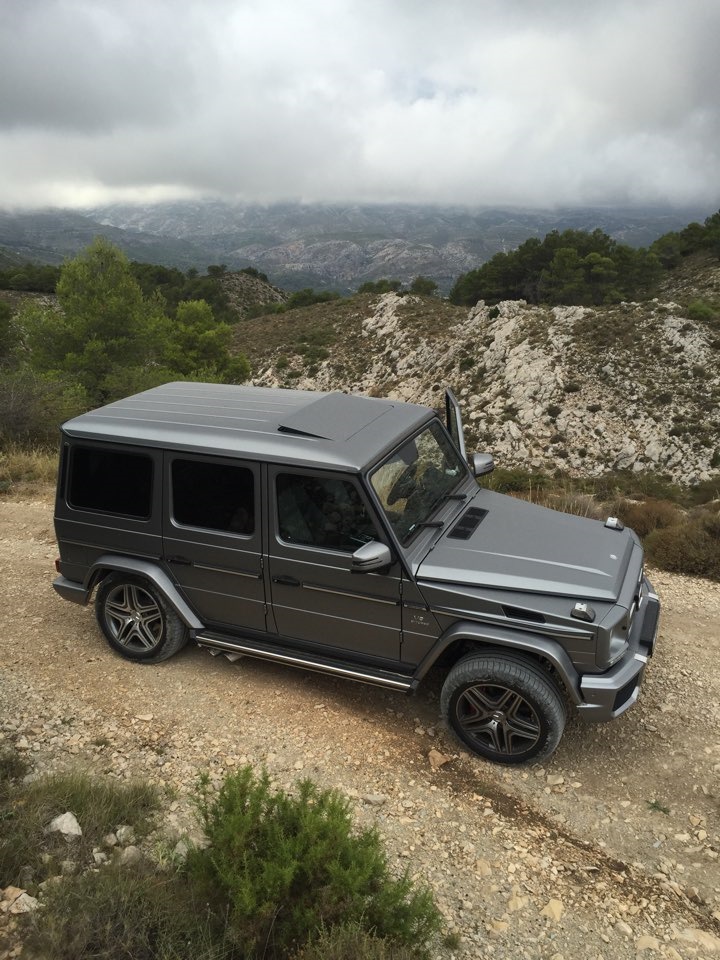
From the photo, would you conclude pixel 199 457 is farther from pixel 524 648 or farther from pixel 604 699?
pixel 604 699

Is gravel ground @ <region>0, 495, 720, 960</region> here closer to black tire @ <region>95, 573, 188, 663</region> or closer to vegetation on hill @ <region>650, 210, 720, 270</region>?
black tire @ <region>95, 573, 188, 663</region>

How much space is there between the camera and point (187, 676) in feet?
16.4

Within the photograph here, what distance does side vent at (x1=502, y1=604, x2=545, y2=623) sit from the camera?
3775 mm

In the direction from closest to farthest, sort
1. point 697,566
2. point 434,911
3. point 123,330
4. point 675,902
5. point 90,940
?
point 90,940
point 434,911
point 675,902
point 697,566
point 123,330

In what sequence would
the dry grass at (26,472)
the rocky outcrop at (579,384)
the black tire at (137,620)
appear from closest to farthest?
the black tire at (137,620), the dry grass at (26,472), the rocky outcrop at (579,384)

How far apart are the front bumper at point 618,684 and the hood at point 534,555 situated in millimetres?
461

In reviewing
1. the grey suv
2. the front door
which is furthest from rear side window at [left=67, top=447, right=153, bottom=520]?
the front door

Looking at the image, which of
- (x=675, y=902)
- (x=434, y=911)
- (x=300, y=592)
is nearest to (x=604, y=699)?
(x=675, y=902)

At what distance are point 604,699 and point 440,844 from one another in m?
1.30

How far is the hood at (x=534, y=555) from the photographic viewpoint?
3893 mm

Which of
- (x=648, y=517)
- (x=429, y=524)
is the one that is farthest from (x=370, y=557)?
(x=648, y=517)

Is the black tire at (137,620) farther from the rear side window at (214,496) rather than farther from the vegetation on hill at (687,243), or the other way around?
the vegetation on hill at (687,243)

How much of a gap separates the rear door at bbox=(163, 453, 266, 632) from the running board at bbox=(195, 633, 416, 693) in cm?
15

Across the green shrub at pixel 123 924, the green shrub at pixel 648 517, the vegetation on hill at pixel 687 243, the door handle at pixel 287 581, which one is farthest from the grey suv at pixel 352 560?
the vegetation on hill at pixel 687 243
